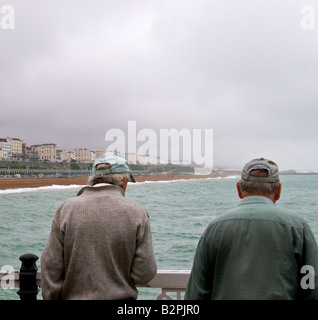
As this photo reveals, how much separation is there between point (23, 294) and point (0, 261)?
13.3 m

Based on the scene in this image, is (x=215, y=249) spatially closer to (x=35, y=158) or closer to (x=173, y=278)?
(x=173, y=278)

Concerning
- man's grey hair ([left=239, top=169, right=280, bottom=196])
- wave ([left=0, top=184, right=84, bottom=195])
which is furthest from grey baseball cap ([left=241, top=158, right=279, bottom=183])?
wave ([left=0, top=184, right=84, bottom=195])

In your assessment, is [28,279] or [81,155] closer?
[28,279]

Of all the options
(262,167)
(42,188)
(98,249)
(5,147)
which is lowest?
(42,188)

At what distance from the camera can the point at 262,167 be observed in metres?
1.79

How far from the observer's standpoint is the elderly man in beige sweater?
1895 millimetres

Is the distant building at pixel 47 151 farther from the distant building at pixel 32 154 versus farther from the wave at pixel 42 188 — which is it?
the wave at pixel 42 188

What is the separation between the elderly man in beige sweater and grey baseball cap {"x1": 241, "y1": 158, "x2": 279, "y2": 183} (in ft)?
1.93

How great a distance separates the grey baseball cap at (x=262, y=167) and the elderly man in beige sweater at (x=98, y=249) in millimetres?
587

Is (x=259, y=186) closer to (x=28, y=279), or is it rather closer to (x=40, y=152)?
(x=28, y=279)

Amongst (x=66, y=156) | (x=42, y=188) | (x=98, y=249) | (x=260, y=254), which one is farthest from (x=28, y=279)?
(x=66, y=156)

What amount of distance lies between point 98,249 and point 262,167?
937mm

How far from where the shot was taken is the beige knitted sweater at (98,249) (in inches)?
74.6
